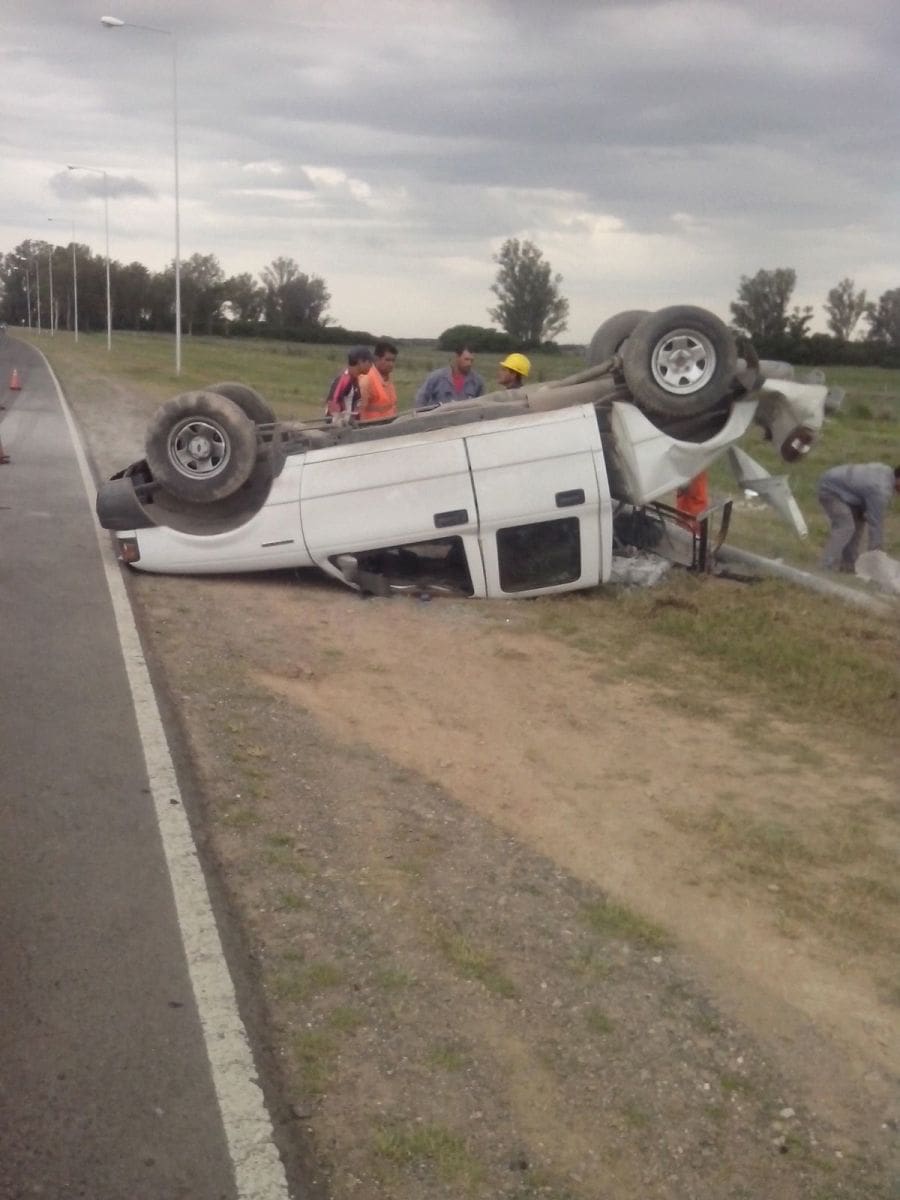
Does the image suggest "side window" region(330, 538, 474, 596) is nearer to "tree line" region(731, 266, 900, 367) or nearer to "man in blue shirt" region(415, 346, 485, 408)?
"man in blue shirt" region(415, 346, 485, 408)

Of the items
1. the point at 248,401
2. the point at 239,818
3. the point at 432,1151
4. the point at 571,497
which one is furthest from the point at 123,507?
the point at 432,1151

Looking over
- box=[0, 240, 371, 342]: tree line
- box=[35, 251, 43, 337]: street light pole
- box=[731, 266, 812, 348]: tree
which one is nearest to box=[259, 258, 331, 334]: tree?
box=[0, 240, 371, 342]: tree line

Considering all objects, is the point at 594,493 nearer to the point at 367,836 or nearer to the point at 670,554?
the point at 670,554

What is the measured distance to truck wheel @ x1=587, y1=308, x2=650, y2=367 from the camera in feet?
36.1

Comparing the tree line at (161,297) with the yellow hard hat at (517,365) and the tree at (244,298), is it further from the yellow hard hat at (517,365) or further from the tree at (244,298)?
the yellow hard hat at (517,365)

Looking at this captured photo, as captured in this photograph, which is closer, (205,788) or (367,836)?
(367,836)

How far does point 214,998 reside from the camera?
4.12 m

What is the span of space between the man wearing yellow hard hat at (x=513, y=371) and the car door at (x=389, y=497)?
8.31 ft

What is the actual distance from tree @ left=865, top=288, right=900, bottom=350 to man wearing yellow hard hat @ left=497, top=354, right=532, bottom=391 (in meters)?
8.89

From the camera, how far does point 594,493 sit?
31.1ft

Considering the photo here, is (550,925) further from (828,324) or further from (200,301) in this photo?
(200,301)

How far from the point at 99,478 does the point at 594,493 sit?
8598mm

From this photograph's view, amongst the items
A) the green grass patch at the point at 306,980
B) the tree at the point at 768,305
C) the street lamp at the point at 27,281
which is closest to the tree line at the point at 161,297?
the street lamp at the point at 27,281

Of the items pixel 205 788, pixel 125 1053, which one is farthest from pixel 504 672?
A: pixel 125 1053
